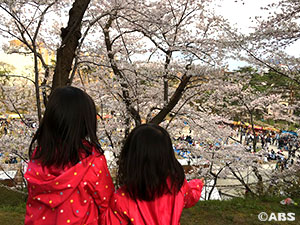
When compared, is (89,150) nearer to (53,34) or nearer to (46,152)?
(46,152)

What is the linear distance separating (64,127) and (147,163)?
18.1 inches

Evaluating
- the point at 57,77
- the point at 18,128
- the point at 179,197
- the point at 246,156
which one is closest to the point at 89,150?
the point at 179,197

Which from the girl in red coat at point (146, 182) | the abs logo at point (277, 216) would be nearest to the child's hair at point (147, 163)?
the girl in red coat at point (146, 182)

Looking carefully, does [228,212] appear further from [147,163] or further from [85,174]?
[85,174]

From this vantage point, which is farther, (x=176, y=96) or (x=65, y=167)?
(x=176, y=96)

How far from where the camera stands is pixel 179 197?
4.06ft

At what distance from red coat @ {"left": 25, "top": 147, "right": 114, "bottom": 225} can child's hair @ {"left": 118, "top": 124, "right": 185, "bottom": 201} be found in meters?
0.15

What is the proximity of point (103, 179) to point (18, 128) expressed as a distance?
23.2 ft

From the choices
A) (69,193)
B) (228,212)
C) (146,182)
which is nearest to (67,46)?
(69,193)

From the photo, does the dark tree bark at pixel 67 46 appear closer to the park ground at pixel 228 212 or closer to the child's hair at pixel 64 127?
the child's hair at pixel 64 127

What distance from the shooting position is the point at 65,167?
1121 millimetres

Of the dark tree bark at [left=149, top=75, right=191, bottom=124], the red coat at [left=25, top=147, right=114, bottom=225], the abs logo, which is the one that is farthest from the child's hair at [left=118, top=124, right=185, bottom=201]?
the dark tree bark at [left=149, top=75, right=191, bottom=124]

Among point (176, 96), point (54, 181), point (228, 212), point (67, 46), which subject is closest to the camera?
point (54, 181)

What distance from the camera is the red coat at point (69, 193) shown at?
1.08 meters
